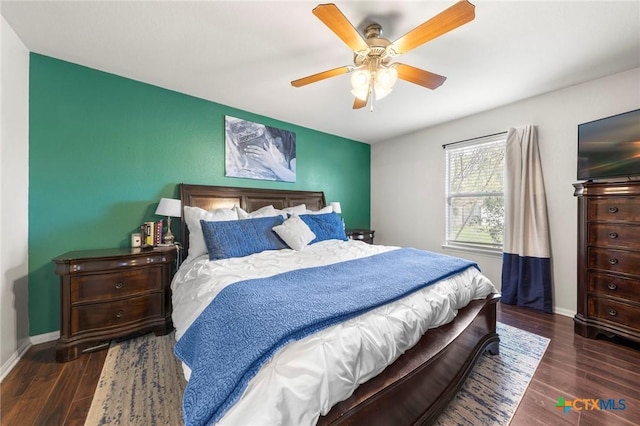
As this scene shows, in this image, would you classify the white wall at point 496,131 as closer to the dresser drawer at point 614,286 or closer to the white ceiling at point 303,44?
the white ceiling at point 303,44

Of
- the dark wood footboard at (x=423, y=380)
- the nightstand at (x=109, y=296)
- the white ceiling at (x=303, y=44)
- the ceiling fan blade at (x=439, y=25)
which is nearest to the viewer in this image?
the dark wood footboard at (x=423, y=380)

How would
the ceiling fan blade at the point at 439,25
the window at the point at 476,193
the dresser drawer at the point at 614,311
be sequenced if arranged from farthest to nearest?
the window at the point at 476,193 < the dresser drawer at the point at 614,311 < the ceiling fan blade at the point at 439,25

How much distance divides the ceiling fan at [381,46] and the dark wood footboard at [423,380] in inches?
65.6

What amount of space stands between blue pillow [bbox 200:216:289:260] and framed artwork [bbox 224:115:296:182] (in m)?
1.01

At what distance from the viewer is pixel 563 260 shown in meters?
2.81

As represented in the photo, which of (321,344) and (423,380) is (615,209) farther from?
(321,344)

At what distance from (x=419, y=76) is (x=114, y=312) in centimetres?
310

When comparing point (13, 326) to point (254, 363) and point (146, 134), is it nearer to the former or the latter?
point (146, 134)

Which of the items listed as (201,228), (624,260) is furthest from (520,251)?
(201,228)

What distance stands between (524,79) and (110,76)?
410cm

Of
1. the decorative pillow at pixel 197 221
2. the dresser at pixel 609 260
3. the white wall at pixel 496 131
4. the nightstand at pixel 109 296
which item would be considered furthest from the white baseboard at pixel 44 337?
the dresser at pixel 609 260

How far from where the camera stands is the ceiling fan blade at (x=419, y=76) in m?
1.81

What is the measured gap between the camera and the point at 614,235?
2180 millimetres

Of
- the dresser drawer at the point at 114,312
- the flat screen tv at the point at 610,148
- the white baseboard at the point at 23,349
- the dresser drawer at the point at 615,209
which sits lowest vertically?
the white baseboard at the point at 23,349
